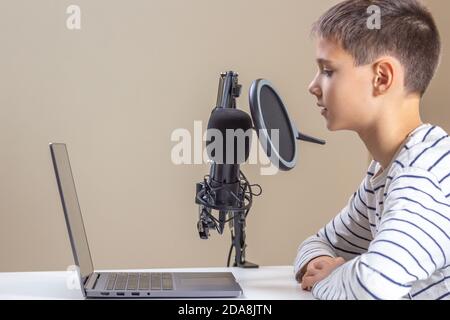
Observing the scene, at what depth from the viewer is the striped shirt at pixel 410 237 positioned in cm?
A: 82

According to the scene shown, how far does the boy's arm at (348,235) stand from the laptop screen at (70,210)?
16.6 inches

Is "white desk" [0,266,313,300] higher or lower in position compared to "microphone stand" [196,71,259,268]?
lower

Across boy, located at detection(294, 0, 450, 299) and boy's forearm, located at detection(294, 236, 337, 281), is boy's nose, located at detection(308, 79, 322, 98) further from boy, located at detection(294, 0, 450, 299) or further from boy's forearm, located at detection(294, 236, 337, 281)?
boy's forearm, located at detection(294, 236, 337, 281)

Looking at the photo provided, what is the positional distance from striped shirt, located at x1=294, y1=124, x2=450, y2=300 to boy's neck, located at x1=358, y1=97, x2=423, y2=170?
0.03 m

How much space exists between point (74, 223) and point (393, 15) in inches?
27.0

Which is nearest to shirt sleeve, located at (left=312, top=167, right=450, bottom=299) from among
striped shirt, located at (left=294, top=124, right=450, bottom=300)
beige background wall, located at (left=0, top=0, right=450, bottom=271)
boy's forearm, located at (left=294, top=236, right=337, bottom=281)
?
striped shirt, located at (left=294, top=124, right=450, bottom=300)

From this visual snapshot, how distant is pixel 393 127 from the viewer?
1.05 meters

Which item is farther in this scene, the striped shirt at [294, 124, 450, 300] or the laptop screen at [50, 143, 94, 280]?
the laptop screen at [50, 143, 94, 280]

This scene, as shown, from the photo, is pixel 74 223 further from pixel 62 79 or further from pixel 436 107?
pixel 436 107

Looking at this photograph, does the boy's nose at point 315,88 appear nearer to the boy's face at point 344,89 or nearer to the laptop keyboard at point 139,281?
the boy's face at point 344,89

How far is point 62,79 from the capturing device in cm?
205

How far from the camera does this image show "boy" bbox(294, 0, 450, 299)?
83 centimetres

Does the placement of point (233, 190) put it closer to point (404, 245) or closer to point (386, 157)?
point (386, 157)

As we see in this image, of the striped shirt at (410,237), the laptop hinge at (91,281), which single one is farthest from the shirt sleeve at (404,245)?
the laptop hinge at (91,281)
